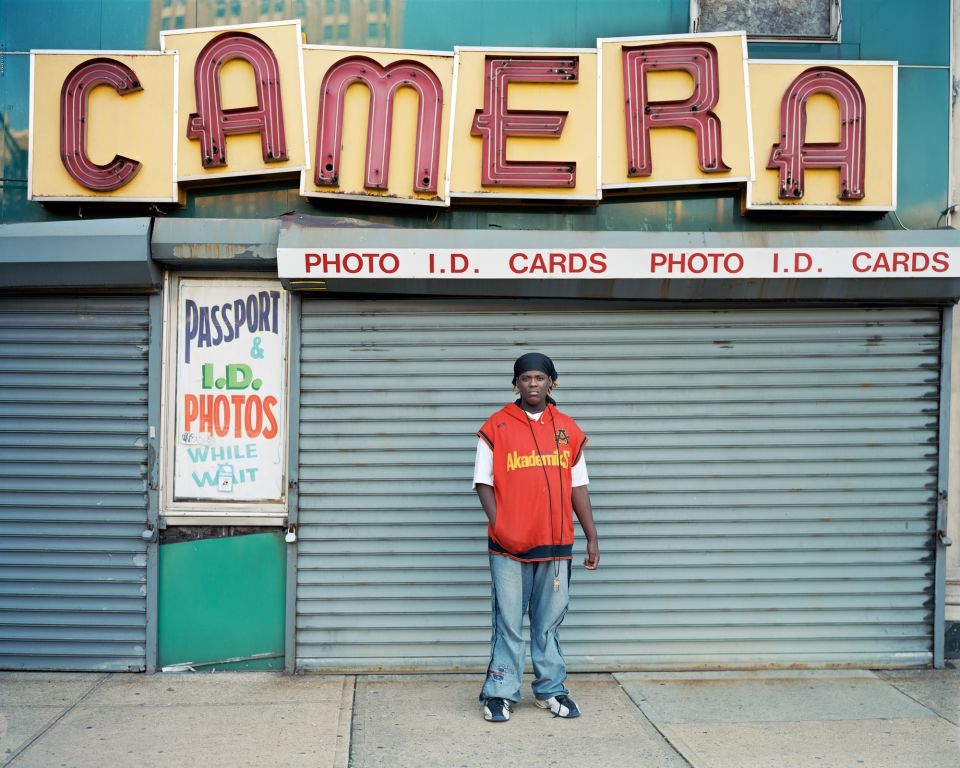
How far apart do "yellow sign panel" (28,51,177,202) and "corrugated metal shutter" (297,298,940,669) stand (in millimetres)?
1399

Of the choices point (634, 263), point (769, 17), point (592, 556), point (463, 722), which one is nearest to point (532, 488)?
point (592, 556)

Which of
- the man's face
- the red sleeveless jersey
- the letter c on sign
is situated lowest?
the red sleeveless jersey

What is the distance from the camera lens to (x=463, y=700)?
19.0 ft

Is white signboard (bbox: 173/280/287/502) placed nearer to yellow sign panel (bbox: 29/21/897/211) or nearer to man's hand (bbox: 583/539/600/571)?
yellow sign panel (bbox: 29/21/897/211)

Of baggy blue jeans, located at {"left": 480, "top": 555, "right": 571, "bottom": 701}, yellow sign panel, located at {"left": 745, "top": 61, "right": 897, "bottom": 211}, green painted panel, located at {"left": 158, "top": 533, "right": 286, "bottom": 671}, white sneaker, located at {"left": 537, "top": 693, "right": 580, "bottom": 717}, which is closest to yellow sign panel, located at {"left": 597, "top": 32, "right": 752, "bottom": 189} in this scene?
yellow sign panel, located at {"left": 745, "top": 61, "right": 897, "bottom": 211}

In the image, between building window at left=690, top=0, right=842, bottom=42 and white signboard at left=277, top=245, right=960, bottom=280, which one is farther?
building window at left=690, top=0, right=842, bottom=42

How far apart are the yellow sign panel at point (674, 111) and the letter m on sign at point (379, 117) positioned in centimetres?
113

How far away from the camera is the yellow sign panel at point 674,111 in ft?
20.9

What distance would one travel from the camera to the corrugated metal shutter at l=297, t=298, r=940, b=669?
21.0 feet

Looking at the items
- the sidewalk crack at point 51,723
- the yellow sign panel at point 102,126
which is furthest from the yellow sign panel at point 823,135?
the sidewalk crack at point 51,723

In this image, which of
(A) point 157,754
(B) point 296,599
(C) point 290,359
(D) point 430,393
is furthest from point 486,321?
(A) point 157,754

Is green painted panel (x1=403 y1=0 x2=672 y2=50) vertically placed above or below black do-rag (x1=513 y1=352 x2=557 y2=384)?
above

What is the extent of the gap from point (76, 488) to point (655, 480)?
12.5 ft

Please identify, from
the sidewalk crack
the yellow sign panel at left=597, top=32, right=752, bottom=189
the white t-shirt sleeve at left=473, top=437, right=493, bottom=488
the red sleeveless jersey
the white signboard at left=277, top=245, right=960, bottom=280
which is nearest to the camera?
the sidewalk crack
